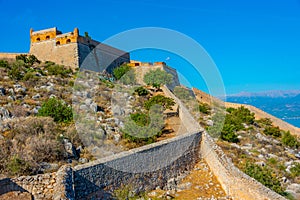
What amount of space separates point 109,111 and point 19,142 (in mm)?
9694

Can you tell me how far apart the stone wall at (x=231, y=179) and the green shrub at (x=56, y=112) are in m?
7.95

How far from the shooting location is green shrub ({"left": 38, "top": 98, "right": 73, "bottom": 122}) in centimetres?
1766

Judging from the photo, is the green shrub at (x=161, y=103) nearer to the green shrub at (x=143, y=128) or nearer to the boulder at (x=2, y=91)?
the green shrub at (x=143, y=128)

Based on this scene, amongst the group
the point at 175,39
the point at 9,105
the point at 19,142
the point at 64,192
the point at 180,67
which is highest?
the point at 175,39

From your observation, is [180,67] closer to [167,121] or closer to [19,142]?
[167,121]

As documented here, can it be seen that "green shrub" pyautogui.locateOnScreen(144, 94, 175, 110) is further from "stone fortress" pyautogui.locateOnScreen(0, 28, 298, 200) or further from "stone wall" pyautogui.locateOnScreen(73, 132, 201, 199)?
"stone wall" pyautogui.locateOnScreen(73, 132, 201, 199)

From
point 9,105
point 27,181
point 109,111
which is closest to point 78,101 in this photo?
point 109,111

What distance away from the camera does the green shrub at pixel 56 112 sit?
1766 cm

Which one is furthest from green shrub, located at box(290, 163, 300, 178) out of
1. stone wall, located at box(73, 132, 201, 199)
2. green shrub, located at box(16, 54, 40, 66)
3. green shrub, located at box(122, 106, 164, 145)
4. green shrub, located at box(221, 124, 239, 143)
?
green shrub, located at box(16, 54, 40, 66)

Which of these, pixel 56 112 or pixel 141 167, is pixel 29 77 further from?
pixel 141 167

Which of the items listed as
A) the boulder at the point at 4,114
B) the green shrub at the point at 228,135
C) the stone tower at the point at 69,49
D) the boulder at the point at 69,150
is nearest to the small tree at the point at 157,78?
the stone tower at the point at 69,49

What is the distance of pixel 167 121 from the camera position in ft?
72.2

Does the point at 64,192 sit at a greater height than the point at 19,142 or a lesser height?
lesser

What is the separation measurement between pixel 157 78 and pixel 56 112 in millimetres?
20376
